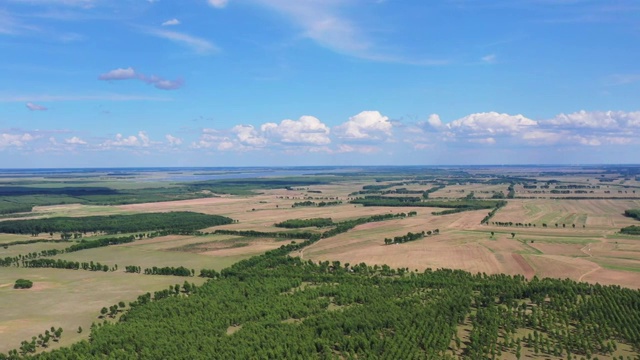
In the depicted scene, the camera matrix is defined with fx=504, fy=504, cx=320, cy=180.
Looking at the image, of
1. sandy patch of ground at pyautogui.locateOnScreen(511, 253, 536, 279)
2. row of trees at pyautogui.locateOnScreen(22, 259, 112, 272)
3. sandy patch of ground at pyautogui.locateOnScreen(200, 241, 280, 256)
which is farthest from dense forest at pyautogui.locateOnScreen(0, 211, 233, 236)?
sandy patch of ground at pyautogui.locateOnScreen(511, 253, 536, 279)

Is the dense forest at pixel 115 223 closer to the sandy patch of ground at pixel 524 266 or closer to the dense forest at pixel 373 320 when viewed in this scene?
the dense forest at pixel 373 320

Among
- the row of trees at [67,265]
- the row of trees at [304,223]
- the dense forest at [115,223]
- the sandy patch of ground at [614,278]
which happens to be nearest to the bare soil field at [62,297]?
the row of trees at [67,265]

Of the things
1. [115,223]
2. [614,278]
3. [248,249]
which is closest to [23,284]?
[248,249]

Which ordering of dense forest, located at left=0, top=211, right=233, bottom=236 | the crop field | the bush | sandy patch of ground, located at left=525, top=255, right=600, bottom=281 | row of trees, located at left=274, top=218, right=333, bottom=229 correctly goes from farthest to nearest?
row of trees, located at left=274, top=218, right=333, bottom=229, dense forest, located at left=0, top=211, right=233, bottom=236, sandy patch of ground, located at left=525, top=255, right=600, bottom=281, the bush, the crop field

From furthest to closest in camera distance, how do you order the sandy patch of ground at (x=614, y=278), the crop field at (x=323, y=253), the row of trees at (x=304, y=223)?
the row of trees at (x=304, y=223)
the sandy patch of ground at (x=614, y=278)
the crop field at (x=323, y=253)

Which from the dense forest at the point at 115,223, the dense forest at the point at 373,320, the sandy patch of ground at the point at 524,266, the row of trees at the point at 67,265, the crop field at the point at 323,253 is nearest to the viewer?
the dense forest at the point at 373,320

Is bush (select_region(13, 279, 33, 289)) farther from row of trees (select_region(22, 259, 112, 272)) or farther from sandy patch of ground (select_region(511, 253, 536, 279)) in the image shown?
sandy patch of ground (select_region(511, 253, 536, 279))
